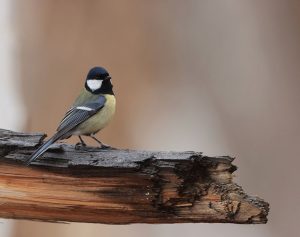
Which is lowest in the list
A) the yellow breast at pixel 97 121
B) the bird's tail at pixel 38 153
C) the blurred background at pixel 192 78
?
the bird's tail at pixel 38 153

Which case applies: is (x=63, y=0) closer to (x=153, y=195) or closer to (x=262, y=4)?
(x=262, y=4)

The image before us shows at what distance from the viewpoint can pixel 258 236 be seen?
8.55 feet

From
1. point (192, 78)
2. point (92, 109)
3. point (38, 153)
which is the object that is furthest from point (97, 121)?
point (192, 78)

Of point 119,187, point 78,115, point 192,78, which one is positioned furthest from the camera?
point 192,78

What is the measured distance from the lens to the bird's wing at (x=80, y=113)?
1.35 meters

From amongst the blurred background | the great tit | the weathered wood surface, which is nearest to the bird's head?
the great tit

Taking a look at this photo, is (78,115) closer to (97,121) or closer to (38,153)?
(97,121)

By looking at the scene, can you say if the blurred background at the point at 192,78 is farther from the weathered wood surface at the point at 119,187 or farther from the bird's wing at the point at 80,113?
the weathered wood surface at the point at 119,187

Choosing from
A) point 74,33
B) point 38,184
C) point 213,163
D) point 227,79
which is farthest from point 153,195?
point 74,33

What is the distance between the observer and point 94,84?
1457mm

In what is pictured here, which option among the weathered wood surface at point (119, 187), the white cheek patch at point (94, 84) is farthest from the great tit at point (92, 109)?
the weathered wood surface at point (119, 187)

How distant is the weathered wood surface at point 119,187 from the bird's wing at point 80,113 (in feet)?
0.26

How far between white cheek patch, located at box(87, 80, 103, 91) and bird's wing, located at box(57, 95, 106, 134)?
3 cm

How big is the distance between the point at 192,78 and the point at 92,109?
1.28m
